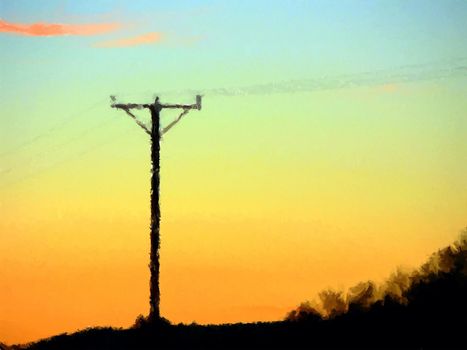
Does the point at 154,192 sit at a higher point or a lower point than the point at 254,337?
higher

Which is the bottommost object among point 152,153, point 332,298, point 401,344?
point 401,344

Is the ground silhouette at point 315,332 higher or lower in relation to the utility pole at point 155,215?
lower

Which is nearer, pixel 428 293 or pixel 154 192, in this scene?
pixel 154 192

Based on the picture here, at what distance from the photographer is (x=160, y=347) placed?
12664mm

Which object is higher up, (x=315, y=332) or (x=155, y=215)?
(x=155, y=215)

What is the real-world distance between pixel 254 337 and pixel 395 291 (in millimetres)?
4086

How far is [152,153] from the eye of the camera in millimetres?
13297

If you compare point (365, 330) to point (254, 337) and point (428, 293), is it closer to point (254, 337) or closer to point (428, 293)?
point (254, 337)

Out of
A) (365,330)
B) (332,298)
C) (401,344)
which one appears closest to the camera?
(401,344)

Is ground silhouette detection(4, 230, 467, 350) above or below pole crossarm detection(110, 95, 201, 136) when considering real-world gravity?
below

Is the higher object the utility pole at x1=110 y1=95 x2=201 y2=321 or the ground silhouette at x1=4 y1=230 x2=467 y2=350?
the utility pole at x1=110 y1=95 x2=201 y2=321

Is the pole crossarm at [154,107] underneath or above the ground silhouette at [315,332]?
above

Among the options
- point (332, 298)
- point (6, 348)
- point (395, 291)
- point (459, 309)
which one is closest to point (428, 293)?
point (395, 291)

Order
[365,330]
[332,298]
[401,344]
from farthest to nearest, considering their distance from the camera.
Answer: [332,298]
[365,330]
[401,344]
